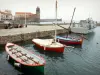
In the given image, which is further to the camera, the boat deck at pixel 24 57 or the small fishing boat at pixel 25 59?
the boat deck at pixel 24 57

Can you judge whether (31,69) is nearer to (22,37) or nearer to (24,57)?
(24,57)

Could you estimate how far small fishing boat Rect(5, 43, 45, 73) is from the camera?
20.3 m

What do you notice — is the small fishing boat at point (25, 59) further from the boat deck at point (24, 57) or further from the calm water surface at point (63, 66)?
the calm water surface at point (63, 66)

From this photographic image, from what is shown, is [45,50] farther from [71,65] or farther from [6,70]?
[6,70]

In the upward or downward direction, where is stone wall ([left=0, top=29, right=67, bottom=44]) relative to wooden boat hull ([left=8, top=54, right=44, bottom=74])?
upward

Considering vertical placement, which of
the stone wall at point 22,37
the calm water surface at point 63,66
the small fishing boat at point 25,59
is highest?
the stone wall at point 22,37

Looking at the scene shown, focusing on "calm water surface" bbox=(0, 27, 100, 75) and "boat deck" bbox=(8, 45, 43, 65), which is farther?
"boat deck" bbox=(8, 45, 43, 65)

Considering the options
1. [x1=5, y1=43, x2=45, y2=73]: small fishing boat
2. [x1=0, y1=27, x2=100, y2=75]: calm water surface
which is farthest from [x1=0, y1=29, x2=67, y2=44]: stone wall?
[x1=5, y1=43, x2=45, y2=73]: small fishing boat

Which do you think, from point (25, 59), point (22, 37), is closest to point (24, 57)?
point (25, 59)

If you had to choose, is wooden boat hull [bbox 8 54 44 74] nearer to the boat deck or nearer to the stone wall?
the boat deck

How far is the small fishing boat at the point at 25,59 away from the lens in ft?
66.7

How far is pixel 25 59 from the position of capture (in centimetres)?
2353

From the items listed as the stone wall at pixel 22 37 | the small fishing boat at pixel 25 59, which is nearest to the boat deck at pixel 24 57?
the small fishing boat at pixel 25 59

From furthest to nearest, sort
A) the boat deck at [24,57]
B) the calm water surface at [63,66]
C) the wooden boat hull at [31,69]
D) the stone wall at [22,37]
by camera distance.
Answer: the stone wall at [22,37]
the boat deck at [24,57]
the calm water surface at [63,66]
the wooden boat hull at [31,69]
